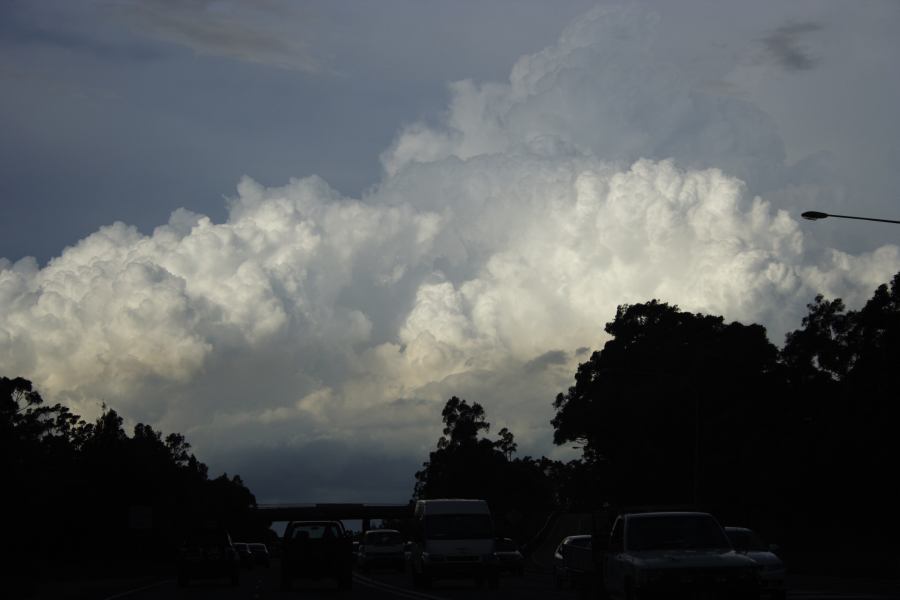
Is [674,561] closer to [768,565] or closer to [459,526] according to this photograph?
[768,565]

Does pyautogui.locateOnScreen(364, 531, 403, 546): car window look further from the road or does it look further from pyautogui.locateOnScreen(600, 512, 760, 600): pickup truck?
pyautogui.locateOnScreen(600, 512, 760, 600): pickup truck

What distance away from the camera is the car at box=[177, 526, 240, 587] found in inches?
1510

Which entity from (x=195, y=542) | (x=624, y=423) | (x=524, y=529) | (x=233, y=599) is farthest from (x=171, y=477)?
(x=233, y=599)

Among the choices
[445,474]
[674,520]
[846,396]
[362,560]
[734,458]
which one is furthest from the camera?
[445,474]

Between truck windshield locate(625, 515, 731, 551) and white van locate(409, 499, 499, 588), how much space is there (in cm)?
1566

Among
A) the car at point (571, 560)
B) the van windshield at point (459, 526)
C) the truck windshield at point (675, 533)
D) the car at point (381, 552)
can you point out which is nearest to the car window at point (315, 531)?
the van windshield at point (459, 526)

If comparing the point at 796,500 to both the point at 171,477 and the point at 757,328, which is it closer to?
the point at 757,328

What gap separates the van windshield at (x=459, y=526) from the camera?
3478 centimetres

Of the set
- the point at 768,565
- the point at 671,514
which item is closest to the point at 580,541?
the point at 768,565

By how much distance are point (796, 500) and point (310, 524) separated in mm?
41818

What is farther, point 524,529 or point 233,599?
point 524,529

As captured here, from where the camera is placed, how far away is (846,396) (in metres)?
64.2

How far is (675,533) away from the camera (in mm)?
→ 17906

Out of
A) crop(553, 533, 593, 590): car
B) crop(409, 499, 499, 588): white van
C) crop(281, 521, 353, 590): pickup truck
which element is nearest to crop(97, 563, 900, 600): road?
crop(281, 521, 353, 590): pickup truck
